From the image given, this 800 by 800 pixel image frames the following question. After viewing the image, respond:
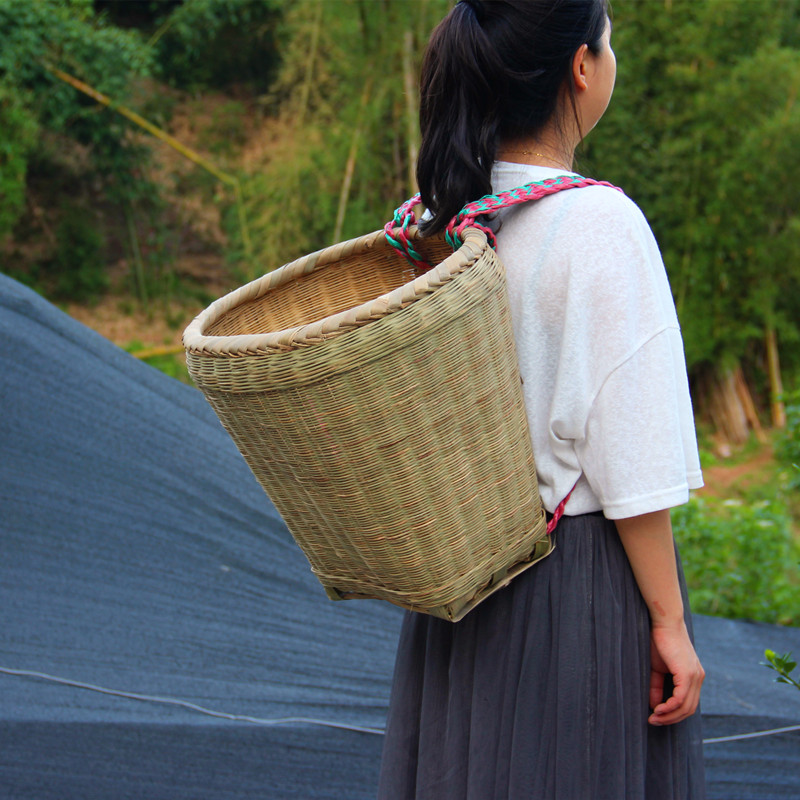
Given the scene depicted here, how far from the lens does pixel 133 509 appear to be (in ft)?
7.42

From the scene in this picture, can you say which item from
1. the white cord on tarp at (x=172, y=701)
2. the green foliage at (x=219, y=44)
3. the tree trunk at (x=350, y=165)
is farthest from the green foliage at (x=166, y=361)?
the white cord on tarp at (x=172, y=701)

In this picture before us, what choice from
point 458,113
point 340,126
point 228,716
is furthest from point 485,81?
point 340,126

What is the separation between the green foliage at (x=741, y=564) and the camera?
8.71ft

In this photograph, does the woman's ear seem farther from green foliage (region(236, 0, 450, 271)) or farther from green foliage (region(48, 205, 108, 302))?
green foliage (region(48, 205, 108, 302))

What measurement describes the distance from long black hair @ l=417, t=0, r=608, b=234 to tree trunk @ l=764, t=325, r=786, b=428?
4.73 meters

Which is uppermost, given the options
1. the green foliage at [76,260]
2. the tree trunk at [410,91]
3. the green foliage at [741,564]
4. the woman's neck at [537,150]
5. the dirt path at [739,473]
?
the woman's neck at [537,150]

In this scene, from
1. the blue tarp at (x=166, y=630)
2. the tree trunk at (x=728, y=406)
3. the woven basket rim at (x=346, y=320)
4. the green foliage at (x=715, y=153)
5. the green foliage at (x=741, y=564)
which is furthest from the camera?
the tree trunk at (x=728, y=406)

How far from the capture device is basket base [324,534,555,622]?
820 mm

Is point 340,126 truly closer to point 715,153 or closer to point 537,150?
point 715,153

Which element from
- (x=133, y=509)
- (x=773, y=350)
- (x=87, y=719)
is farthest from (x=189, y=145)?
(x=87, y=719)

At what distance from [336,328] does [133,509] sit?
1.71 metres

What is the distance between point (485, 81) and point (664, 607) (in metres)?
0.57

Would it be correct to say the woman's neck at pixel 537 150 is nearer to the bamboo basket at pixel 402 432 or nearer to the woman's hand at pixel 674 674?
the bamboo basket at pixel 402 432

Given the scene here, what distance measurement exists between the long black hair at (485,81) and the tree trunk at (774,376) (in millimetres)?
4733
